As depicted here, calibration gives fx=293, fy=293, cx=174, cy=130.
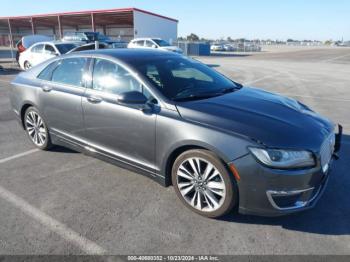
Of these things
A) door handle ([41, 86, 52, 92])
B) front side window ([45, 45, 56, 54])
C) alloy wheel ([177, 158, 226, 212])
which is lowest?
alloy wheel ([177, 158, 226, 212])

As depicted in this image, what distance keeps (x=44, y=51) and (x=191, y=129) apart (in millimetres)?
12801

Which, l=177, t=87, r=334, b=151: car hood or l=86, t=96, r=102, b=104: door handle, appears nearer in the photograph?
l=177, t=87, r=334, b=151: car hood

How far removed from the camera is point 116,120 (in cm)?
343

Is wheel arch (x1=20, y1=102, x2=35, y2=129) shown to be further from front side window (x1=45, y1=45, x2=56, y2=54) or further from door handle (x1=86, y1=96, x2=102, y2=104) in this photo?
front side window (x1=45, y1=45, x2=56, y2=54)

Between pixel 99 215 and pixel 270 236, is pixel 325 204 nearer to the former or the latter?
pixel 270 236

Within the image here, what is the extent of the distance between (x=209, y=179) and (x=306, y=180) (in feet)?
2.88

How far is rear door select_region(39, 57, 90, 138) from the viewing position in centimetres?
392

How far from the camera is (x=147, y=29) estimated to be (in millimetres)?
40031

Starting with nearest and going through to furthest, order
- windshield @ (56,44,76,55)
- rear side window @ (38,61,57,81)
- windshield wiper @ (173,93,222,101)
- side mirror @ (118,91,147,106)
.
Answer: side mirror @ (118,91,147,106), windshield wiper @ (173,93,222,101), rear side window @ (38,61,57,81), windshield @ (56,44,76,55)

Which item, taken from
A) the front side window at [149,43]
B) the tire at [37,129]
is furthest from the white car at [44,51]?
the front side window at [149,43]

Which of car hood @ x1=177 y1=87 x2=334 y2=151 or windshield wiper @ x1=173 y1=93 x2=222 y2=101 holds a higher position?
windshield wiper @ x1=173 y1=93 x2=222 y2=101

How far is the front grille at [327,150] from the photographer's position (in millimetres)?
2745

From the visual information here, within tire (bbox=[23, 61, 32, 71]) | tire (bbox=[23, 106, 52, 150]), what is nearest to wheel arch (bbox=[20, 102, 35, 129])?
tire (bbox=[23, 106, 52, 150])

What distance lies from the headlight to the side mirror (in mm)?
1250
